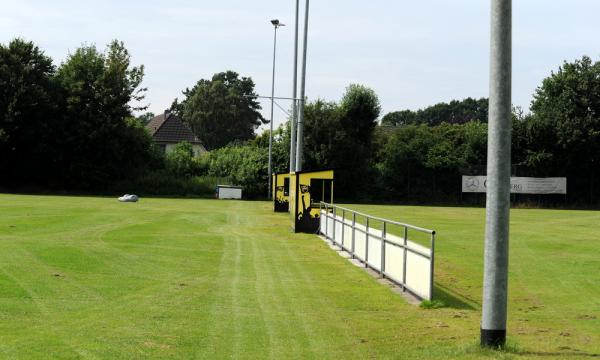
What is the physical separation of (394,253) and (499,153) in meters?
6.39

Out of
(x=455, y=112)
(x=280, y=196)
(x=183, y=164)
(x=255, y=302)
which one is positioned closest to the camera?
(x=255, y=302)

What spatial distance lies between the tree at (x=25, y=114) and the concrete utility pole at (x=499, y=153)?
5453 cm

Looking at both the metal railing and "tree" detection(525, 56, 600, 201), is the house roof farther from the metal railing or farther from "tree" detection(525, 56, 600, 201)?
the metal railing

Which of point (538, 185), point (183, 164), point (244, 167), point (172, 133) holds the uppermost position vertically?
point (172, 133)

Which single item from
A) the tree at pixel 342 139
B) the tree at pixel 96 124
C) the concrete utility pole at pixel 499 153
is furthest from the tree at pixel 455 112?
the concrete utility pole at pixel 499 153

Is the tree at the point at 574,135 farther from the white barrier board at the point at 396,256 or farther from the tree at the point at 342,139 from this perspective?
the white barrier board at the point at 396,256

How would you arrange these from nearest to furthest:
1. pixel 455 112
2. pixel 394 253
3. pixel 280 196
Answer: pixel 394 253, pixel 280 196, pixel 455 112

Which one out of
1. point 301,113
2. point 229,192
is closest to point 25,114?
point 229,192

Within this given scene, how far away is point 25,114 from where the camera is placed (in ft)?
193

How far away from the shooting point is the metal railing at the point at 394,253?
1159 cm

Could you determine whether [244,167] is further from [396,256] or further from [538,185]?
[396,256]

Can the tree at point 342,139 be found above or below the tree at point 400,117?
below

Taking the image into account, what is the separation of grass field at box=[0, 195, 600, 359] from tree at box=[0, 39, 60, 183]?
38.7 m

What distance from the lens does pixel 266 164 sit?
63.0 meters
